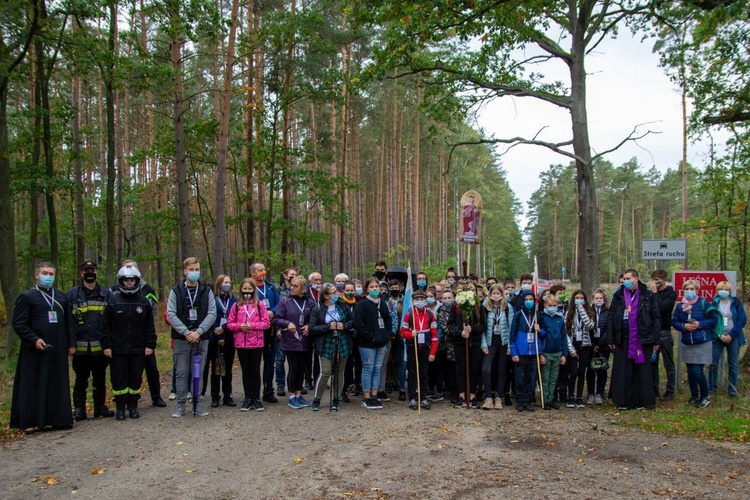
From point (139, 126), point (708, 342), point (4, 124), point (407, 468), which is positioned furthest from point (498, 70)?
point (139, 126)

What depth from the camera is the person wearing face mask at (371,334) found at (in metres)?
8.15

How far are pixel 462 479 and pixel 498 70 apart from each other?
1066cm

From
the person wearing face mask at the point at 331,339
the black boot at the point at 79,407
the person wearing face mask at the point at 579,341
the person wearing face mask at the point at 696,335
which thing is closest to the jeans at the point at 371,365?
the person wearing face mask at the point at 331,339

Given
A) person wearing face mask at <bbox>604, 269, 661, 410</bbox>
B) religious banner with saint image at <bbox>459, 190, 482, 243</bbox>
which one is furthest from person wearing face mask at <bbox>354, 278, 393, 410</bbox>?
religious banner with saint image at <bbox>459, 190, 482, 243</bbox>

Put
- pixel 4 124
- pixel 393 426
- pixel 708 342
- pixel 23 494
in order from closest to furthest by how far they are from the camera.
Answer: pixel 23 494 → pixel 393 426 → pixel 708 342 → pixel 4 124

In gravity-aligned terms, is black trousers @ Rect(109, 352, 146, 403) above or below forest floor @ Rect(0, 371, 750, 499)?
above

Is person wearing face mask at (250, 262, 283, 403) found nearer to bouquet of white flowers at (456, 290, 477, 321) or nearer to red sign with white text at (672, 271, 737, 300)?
bouquet of white flowers at (456, 290, 477, 321)

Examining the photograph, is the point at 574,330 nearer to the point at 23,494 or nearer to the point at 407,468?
the point at 407,468

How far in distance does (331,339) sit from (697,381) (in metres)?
5.94

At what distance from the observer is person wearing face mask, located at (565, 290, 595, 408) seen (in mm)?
8648

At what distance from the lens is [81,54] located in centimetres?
1266

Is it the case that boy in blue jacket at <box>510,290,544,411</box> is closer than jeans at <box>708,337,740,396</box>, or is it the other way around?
boy in blue jacket at <box>510,290,544,411</box>

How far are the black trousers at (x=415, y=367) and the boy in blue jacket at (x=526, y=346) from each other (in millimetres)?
1372

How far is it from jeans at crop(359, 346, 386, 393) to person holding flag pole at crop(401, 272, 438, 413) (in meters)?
0.50
